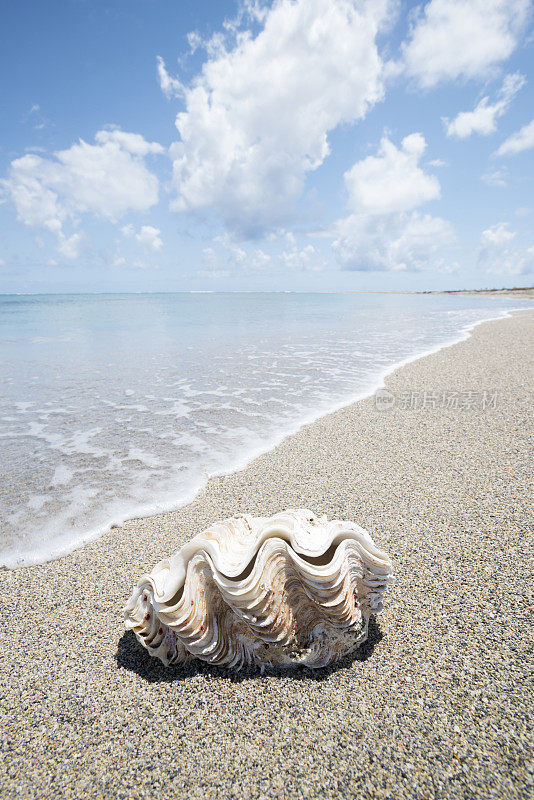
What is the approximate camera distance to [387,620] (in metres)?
3.02

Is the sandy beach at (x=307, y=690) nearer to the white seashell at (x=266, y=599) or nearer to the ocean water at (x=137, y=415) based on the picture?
the white seashell at (x=266, y=599)

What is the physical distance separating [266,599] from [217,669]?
702mm

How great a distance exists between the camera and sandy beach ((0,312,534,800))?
2.09 metres

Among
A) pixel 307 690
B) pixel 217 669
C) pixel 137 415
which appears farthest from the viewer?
pixel 137 415

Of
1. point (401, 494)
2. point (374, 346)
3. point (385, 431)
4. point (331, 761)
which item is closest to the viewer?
point (331, 761)

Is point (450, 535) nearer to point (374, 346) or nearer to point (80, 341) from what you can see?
point (374, 346)

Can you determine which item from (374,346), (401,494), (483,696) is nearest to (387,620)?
(483,696)

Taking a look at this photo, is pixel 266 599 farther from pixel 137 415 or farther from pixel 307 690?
pixel 137 415

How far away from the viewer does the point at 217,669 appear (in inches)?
108

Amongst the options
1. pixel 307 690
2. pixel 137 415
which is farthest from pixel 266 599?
pixel 137 415

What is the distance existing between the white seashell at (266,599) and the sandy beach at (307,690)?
18 cm

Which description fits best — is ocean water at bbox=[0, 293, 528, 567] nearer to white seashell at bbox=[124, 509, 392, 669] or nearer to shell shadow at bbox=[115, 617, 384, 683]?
shell shadow at bbox=[115, 617, 384, 683]

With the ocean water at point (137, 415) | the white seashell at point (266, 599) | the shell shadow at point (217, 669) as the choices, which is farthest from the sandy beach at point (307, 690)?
the ocean water at point (137, 415)

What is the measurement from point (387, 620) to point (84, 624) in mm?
2422
